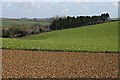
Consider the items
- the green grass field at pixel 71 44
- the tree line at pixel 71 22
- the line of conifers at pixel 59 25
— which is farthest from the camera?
the tree line at pixel 71 22

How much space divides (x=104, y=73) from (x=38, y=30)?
72399 mm

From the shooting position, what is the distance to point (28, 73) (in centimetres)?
1538

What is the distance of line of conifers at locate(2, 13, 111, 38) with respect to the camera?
81.7 m

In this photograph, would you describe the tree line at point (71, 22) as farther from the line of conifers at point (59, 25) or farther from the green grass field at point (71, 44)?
the green grass field at point (71, 44)

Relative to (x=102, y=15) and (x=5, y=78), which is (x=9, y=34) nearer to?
(x=102, y=15)

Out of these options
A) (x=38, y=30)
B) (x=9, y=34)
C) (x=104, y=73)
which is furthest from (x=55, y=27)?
(x=104, y=73)

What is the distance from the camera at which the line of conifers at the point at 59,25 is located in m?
81.7

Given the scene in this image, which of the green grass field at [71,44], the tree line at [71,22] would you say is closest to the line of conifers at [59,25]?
the tree line at [71,22]

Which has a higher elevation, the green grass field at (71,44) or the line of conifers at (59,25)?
the line of conifers at (59,25)

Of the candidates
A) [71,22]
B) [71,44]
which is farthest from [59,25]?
[71,44]

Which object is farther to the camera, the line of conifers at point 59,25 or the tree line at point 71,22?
the tree line at point 71,22

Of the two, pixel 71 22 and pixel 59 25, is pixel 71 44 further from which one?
pixel 71 22

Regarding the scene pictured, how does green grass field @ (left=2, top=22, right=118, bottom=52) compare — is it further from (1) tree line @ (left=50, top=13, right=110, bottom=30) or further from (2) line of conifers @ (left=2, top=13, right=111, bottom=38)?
(1) tree line @ (left=50, top=13, right=110, bottom=30)

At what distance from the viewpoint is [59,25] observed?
98250mm
